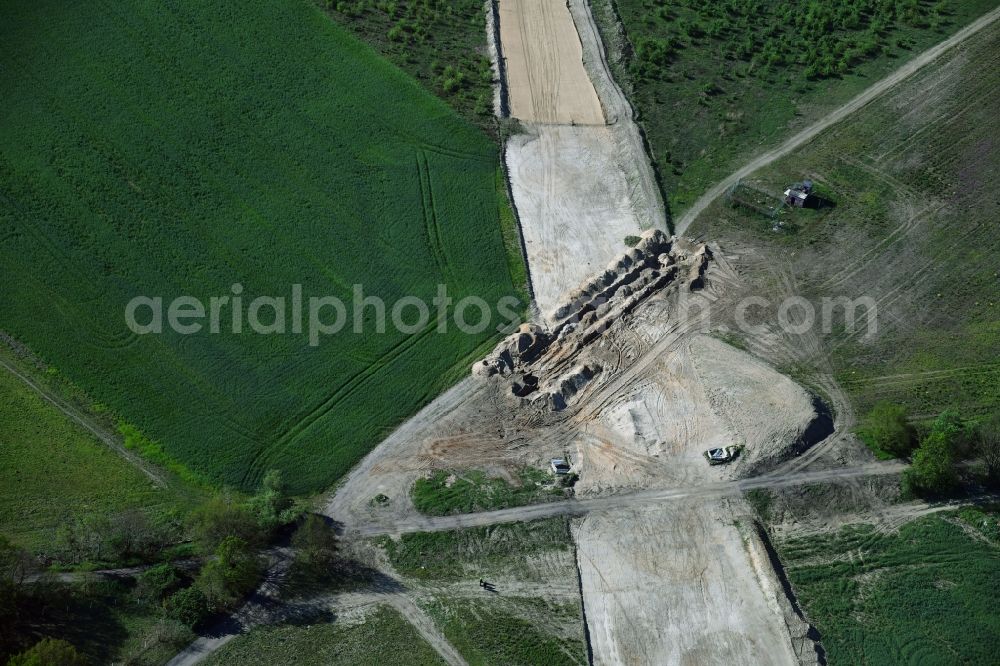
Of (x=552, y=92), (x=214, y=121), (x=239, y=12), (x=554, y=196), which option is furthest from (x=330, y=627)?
(x=239, y=12)

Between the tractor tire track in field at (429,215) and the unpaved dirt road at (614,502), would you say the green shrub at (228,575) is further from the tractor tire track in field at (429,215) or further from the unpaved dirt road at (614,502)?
the tractor tire track in field at (429,215)

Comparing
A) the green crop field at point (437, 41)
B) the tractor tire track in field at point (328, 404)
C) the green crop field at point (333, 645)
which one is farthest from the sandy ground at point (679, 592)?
the green crop field at point (437, 41)

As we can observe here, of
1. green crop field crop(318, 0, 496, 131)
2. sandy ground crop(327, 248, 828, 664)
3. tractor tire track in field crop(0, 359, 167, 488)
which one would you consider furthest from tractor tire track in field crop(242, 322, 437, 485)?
green crop field crop(318, 0, 496, 131)

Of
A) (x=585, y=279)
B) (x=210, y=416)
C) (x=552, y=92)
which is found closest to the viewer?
(x=210, y=416)

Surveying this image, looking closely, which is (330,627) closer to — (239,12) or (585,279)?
(585,279)

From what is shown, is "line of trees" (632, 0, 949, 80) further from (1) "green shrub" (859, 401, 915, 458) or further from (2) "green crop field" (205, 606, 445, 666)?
(2) "green crop field" (205, 606, 445, 666)
